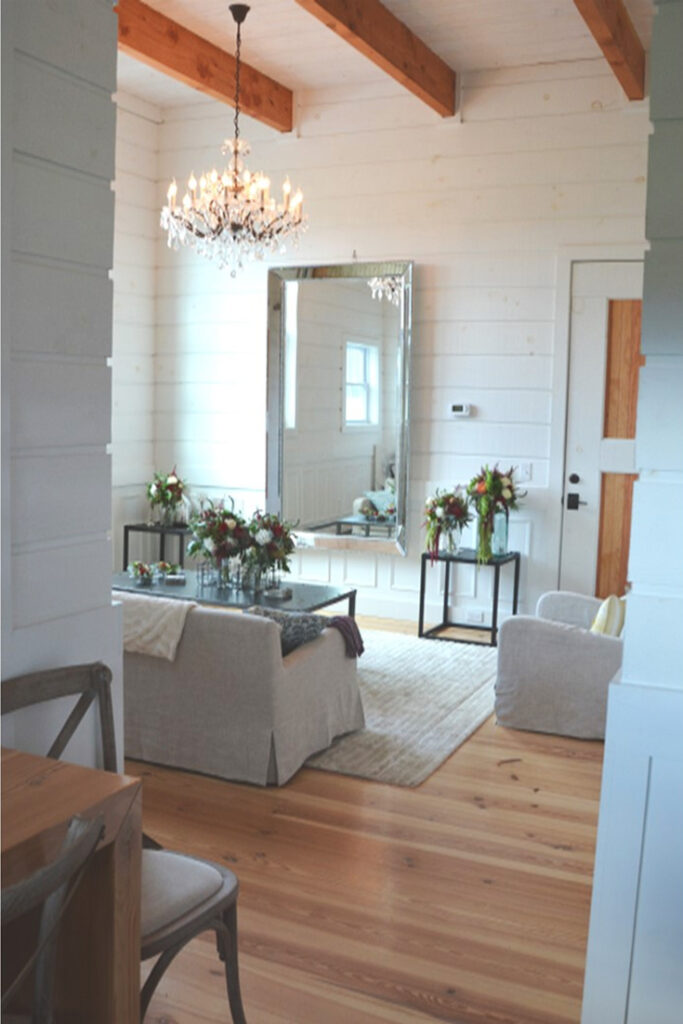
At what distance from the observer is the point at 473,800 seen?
13.0ft

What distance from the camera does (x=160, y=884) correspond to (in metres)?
2.21

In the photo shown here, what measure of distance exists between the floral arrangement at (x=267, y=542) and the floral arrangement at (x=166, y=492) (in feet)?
6.83

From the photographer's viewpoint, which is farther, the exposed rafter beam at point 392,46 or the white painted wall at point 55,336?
the exposed rafter beam at point 392,46

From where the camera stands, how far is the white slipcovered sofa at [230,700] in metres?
3.96

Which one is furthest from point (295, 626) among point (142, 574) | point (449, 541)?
point (449, 541)

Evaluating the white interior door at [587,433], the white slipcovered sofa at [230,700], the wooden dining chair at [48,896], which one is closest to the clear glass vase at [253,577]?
the white slipcovered sofa at [230,700]

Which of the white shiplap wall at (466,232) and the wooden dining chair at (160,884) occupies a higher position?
the white shiplap wall at (466,232)

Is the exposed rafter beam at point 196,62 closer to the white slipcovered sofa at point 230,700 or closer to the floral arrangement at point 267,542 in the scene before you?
the floral arrangement at point 267,542

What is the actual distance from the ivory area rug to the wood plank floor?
0.12 metres

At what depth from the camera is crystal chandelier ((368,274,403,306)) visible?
6.96 meters

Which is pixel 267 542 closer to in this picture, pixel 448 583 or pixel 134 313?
pixel 448 583

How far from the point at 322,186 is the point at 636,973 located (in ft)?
19.2

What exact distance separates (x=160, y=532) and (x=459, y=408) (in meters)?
Answer: 2.28

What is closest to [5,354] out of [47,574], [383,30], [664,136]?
[47,574]
